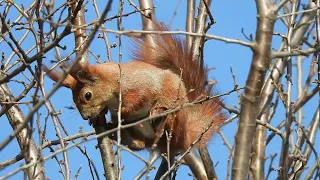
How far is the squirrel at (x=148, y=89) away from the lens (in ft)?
15.9

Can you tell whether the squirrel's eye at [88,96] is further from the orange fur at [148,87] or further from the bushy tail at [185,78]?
the bushy tail at [185,78]

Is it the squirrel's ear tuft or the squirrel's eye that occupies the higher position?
the squirrel's ear tuft

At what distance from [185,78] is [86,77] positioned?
27.8 inches

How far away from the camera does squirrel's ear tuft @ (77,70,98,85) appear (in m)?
4.82

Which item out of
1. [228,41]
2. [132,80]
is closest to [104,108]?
[132,80]

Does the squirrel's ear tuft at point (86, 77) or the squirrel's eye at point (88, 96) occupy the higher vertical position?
the squirrel's ear tuft at point (86, 77)

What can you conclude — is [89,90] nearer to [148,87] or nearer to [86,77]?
[86,77]

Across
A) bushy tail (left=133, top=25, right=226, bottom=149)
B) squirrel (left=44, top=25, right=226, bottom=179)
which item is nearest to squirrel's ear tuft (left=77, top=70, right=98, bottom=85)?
squirrel (left=44, top=25, right=226, bottom=179)

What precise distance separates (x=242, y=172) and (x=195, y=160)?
279cm

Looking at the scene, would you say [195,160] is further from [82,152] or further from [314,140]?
[82,152]

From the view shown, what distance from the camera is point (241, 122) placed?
253cm

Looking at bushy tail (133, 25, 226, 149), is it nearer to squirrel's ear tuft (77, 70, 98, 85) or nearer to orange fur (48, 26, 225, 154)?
Answer: orange fur (48, 26, 225, 154)

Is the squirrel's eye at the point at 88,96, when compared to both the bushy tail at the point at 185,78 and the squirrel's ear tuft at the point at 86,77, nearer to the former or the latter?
the squirrel's ear tuft at the point at 86,77

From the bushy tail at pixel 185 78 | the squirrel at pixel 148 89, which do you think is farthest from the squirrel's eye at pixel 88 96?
the bushy tail at pixel 185 78
